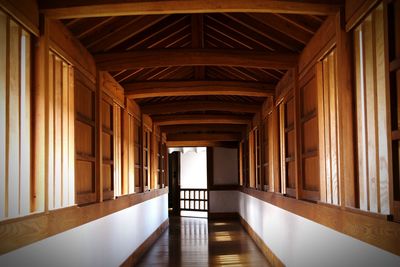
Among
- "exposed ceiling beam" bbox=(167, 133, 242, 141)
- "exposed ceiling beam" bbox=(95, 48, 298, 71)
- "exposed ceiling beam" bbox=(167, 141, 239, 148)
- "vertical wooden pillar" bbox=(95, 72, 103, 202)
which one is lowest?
"vertical wooden pillar" bbox=(95, 72, 103, 202)

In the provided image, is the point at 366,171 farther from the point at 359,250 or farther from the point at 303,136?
the point at 303,136

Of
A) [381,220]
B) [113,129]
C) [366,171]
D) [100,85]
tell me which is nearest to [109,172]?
[113,129]

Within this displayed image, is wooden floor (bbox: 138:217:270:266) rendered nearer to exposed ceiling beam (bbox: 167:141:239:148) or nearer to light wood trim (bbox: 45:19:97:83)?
exposed ceiling beam (bbox: 167:141:239:148)

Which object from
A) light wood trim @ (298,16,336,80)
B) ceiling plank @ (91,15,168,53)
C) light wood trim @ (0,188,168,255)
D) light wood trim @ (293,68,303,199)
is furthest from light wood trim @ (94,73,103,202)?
light wood trim @ (298,16,336,80)

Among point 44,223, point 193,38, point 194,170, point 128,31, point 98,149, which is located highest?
point 193,38

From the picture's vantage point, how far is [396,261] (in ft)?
8.20

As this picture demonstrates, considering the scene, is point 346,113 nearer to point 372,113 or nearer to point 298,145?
point 372,113

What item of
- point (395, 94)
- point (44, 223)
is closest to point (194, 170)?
point (44, 223)

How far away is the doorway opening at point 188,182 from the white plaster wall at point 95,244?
7.38 meters

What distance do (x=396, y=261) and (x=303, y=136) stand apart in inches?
113

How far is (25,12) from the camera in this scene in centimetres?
345

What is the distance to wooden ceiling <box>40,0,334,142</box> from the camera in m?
3.84

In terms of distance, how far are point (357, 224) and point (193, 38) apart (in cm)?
397

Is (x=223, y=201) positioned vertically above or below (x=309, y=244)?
below
